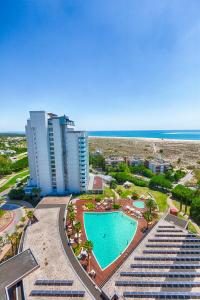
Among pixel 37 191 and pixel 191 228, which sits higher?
pixel 37 191

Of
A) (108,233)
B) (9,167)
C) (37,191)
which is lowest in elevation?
(108,233)

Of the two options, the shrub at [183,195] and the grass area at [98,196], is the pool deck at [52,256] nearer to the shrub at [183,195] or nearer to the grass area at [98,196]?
the grass area at [98,196]

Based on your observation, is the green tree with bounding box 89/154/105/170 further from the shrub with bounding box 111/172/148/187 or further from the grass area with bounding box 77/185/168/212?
the grass area with bounding box 77/185/168/212

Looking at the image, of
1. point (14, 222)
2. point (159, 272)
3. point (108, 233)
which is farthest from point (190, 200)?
point (14, 222)

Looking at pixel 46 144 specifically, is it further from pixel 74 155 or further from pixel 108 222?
pixel 108 222

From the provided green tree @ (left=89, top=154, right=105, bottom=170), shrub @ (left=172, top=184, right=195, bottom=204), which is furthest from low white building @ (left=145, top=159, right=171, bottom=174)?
shrub @ (left=172, top=184, right=195, bottom=204)

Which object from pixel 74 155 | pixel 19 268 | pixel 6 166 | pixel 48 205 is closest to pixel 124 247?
pixel 19 268

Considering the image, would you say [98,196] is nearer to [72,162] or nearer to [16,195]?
[72,162]
